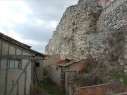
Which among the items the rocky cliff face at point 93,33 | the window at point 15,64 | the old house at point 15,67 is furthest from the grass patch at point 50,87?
the rocky cliff face at point 93,33

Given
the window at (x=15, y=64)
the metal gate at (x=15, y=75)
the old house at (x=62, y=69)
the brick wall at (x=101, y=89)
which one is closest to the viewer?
the brick wall at (x=101, y=89)

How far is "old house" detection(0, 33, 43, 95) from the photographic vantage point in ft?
57.8

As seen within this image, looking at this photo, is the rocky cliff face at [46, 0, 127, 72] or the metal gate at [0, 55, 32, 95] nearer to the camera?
the metal gate at [0, 55, 32, 95]

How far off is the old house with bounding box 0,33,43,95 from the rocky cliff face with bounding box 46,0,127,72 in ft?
14.0

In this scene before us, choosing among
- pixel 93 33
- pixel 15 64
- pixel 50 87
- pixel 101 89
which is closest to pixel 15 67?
pixel 15 64

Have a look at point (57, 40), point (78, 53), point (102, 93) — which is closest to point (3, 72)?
point (102, 93)

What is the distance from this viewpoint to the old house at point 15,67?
17609 mm

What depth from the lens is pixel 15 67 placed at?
59.9 ft

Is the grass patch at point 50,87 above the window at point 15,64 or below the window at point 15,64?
below

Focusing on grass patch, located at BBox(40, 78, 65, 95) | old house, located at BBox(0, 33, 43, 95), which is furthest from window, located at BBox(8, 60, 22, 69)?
grass patch, located at BBox(40, 78, 65, 95)

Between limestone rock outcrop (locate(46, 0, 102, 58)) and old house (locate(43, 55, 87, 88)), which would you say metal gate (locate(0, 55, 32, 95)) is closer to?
old house (locate(43, 55, 87, 88))

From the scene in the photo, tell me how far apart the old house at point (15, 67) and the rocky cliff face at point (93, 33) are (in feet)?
14.0

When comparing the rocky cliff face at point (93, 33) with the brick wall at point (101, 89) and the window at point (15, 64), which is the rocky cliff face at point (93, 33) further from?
the window at point (15, 64)

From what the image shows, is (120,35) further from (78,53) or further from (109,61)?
(78,53)
